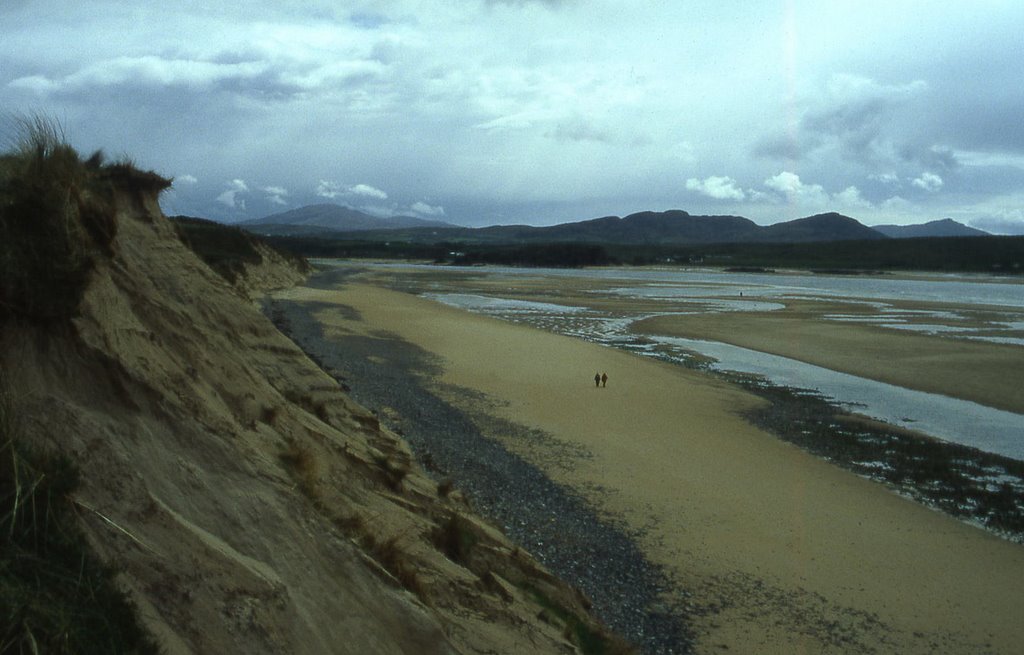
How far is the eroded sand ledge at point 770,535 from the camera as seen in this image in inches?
299

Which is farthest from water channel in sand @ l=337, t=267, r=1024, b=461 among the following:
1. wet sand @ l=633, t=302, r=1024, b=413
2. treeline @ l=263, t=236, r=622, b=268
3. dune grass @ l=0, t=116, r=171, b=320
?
treeline @ l=263, t=236, r=622, b=268

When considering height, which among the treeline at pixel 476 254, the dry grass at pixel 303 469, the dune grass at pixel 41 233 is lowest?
the dry grass at pixel 303 469

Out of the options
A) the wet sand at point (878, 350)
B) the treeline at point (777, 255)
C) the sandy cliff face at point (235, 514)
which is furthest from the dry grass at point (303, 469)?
the treeline at point (777, 255)

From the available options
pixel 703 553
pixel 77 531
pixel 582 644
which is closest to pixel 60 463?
pixel 77 531

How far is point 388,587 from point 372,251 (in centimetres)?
14712

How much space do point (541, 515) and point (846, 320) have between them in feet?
116

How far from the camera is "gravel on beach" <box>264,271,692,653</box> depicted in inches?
291

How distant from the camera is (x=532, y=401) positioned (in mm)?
17625

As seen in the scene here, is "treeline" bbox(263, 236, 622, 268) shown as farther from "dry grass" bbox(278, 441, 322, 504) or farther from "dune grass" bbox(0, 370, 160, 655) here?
"dune grass" bbox(0, 370, 160, 655)

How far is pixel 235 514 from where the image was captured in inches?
168

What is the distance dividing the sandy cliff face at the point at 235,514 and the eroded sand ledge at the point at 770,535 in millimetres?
2562

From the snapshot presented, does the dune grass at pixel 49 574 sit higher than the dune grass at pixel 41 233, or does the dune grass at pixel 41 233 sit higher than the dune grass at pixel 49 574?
the dune grass at pixel 41 233

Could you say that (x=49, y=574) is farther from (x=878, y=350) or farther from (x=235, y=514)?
(x=878, y=350)

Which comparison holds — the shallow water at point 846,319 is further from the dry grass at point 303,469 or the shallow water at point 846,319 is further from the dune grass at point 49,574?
the dune grass at point 49,574
